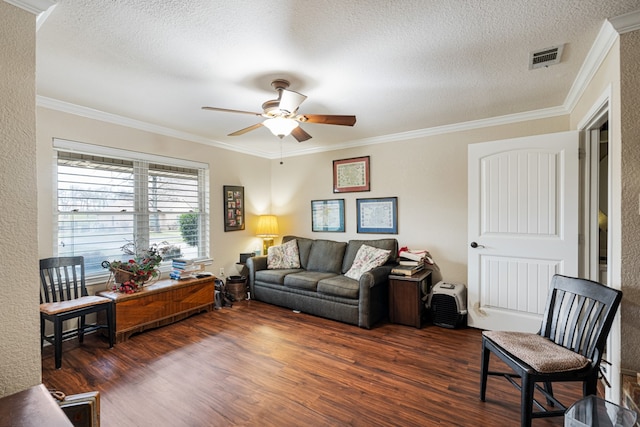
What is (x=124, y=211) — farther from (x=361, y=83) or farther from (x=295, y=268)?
(x=361, y=83)

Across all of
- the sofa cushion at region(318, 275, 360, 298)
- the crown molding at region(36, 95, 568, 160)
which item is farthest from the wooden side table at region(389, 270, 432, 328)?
the crown molding at region(36, 95, 568, 160)

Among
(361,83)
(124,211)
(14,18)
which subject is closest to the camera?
(14,18)

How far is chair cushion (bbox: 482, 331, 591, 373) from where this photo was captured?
1.60 m

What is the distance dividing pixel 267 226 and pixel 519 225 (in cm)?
354

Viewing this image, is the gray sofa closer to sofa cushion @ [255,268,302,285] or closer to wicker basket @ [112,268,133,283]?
sofa cushion @ [255,268,302,285]

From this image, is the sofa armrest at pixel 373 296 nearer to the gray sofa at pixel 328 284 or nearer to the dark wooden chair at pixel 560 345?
the gray sofa at pixel 328 284

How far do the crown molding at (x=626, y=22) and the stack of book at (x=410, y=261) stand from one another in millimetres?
2579

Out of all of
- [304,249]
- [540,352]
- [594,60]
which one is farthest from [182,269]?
[594,60]

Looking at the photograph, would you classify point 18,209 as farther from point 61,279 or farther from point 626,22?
point 626,22

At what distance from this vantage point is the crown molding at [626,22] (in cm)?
166

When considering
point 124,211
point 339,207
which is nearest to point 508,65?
point 339,207

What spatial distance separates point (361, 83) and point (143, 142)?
9.11ft

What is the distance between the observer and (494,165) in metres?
3.08

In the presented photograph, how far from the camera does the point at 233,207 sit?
471 cm
